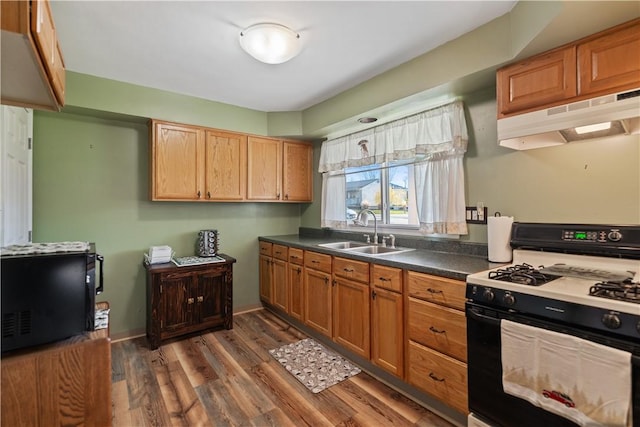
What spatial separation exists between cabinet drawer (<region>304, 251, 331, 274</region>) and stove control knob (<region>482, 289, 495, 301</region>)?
1.37 metres

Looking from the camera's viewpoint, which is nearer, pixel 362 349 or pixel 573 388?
pixel 573 388

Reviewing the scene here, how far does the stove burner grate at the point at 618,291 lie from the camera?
1182mm

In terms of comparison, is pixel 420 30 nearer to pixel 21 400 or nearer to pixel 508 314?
pixel 508 314

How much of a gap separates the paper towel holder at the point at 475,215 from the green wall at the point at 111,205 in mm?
2661

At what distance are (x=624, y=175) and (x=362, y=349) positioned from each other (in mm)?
1961

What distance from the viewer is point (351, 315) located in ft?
7.99

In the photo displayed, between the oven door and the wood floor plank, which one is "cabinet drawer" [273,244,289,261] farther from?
the oven door

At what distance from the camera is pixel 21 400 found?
124cm

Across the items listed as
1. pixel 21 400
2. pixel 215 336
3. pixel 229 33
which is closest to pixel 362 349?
pixel 215 336

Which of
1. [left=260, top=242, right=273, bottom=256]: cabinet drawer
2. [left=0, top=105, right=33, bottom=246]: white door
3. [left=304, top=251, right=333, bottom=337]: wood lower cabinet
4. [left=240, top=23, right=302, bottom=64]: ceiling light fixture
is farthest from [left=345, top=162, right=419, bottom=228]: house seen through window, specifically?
[left=0, top=105, right=33, bottom=246]: white door

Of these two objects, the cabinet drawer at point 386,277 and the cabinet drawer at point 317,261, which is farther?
the cabinet drawer at point 317,261

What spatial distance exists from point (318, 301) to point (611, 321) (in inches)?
80.6

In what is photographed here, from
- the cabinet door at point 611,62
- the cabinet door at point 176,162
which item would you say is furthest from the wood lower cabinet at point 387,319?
the cabinet door at point 176,162

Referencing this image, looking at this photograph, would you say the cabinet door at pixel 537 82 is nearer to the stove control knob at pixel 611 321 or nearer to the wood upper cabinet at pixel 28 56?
the stove control knob at pixel 611 321
